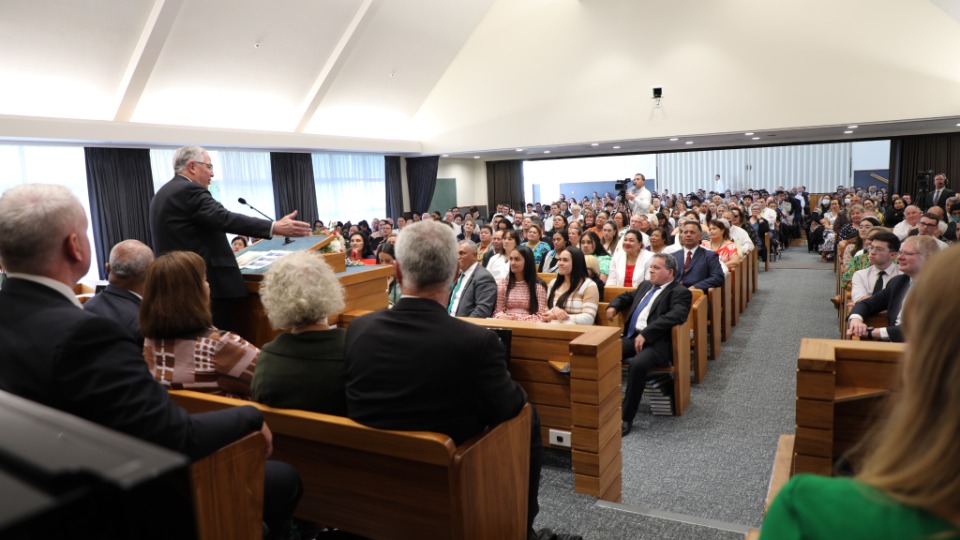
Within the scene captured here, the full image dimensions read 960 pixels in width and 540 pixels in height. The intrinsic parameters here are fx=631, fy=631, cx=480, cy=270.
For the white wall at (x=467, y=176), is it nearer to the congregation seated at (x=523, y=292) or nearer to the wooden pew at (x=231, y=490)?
the congregation seated at (x=523, y=292)

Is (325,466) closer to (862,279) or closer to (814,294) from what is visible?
(862,279)

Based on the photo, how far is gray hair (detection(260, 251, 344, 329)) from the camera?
2008mm

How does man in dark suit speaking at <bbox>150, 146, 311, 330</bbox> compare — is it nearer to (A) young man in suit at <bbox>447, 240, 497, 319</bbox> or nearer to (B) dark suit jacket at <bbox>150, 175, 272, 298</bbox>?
(B) dark suit jacket at <bbox>150, 175, 272, 298</bbox>

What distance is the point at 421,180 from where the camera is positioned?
1436cm

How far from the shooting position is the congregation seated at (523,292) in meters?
4.32

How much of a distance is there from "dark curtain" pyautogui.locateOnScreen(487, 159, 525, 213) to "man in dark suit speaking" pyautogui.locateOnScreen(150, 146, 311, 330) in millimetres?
13334

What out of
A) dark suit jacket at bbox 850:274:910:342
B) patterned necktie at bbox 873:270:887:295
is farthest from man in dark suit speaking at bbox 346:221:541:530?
patterned necktie at bbox 873:270:887:295

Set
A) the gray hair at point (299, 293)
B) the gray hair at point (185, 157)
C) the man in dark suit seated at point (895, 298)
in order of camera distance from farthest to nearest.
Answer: the man in dark suit seated at point (895, 298)
the gray hair at point (185, 157)
the gray hair at point (299, 293)

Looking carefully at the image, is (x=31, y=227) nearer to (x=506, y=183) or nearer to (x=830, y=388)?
(x=830, y=388)

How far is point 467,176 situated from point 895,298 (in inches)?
506

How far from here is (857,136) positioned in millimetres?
11914

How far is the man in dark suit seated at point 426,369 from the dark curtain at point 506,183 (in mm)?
14277

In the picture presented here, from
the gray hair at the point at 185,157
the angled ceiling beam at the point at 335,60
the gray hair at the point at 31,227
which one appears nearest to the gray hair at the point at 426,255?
the gray hair at the point at 31,227

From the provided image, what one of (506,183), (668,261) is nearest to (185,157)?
(668,261)
